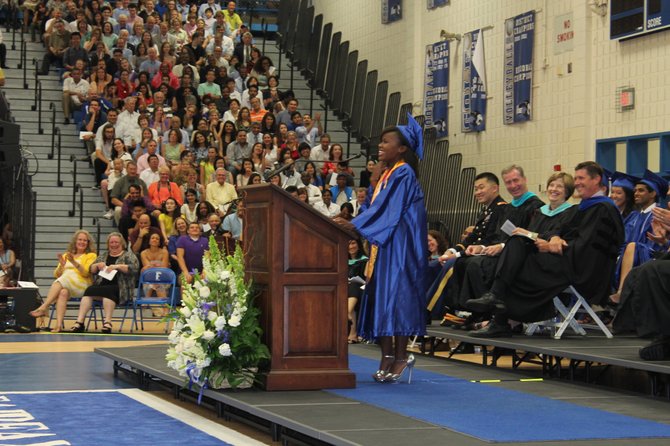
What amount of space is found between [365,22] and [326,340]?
15.0 metres

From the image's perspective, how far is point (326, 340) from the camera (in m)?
7.25

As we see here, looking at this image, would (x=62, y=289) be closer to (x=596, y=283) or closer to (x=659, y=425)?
(x=596, y=283)

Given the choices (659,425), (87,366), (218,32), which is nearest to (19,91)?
(218,32)

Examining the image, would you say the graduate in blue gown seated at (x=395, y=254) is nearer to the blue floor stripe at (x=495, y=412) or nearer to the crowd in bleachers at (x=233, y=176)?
the blue floor stripe at (x=495, y=412)

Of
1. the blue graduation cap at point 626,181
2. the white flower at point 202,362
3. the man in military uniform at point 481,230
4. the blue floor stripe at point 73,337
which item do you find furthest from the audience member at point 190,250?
the white flower at point 202,362

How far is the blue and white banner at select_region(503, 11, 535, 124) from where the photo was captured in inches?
628

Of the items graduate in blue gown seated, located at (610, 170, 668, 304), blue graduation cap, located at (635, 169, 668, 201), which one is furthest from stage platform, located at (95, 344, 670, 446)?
blue graduation cap, located at (635, 169, 668, 201)

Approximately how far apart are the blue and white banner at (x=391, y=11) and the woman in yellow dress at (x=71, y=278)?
785cm

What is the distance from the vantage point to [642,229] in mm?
10391

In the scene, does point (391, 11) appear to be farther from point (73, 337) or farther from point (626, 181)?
point (626, 181)

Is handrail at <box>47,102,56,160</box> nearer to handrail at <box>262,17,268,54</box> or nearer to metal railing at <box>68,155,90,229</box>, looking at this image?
metal railing at <box>68,155,90,229</box>

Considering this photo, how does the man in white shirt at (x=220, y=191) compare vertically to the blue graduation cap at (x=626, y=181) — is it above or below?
above

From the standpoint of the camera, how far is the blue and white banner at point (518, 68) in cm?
1596

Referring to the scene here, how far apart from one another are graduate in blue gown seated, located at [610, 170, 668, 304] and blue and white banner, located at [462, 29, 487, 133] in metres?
6.74
